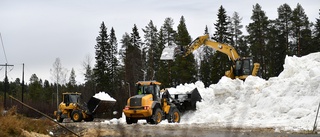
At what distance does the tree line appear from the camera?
56.5 metres

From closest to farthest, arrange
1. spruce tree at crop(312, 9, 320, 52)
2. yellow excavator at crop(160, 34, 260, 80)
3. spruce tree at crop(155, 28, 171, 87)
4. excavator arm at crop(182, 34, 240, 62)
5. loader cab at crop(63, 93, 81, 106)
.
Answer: yellow excavator at crop(160, 34, 260, 80), loader cab at crop(63, 93, 81, 106), excavator arm at crop(182, 34, 240, 62), spruce tree at crop(312, 9, 320, 52), spruce tree at crop(155, 28, 171, 87)

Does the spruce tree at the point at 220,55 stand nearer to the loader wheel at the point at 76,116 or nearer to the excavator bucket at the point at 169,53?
the excavator bucket at the point at 169,53

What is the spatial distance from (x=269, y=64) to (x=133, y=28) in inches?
870

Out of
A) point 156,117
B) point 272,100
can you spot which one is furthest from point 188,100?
point 272,100

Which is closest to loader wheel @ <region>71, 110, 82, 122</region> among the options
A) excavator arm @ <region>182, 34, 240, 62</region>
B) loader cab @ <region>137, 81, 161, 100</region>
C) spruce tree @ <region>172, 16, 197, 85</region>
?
loader cab @ <region>137, 81, 161, 100</region>

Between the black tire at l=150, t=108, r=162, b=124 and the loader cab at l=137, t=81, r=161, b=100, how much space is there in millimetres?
978

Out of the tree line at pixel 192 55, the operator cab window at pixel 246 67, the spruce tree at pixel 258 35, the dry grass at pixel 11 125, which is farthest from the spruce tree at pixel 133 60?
the dry grass at pixel 11 125

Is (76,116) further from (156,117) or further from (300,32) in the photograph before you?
(300,32)

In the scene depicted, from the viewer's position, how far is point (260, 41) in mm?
59375

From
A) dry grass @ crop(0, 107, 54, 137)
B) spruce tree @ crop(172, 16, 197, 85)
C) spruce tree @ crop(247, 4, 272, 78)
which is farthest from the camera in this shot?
spruce tree @ crop(247, 4, 272, 78)

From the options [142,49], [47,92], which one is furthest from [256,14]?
[47,92]

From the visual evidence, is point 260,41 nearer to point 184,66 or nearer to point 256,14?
point 256,14

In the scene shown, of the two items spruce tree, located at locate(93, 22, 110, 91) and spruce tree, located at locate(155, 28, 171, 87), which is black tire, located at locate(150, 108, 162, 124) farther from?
spruce tree, located at locate(93, 22, 110, 91)

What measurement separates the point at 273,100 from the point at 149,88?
22.9ft
